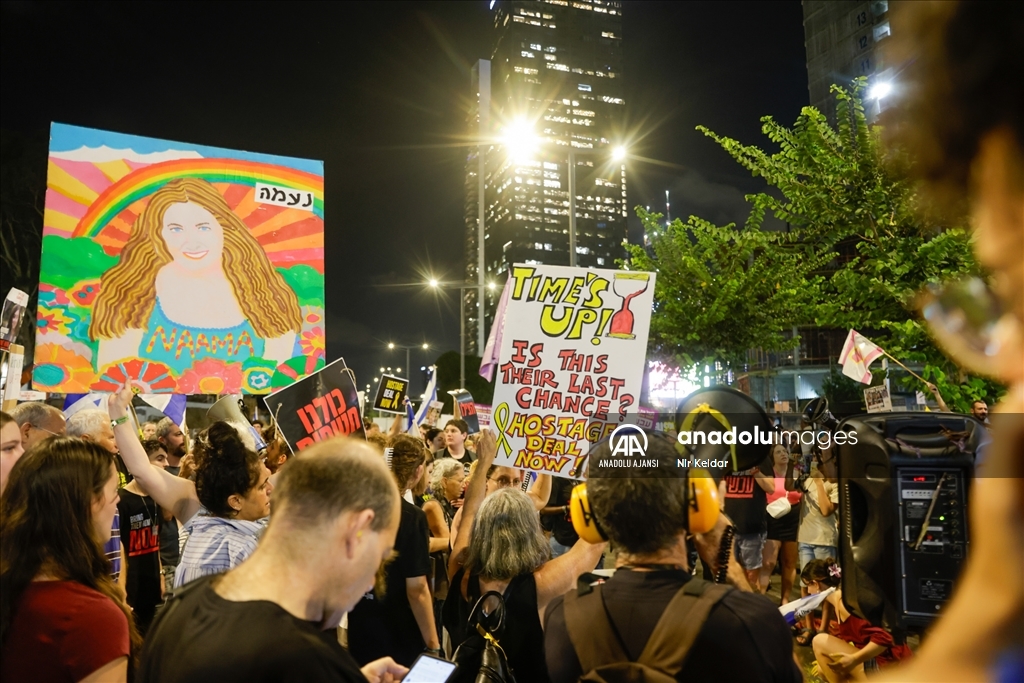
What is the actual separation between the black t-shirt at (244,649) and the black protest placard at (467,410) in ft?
30.4

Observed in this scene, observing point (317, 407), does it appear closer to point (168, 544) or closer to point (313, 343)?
point (168, 544)

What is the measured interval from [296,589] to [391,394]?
8.96 metres

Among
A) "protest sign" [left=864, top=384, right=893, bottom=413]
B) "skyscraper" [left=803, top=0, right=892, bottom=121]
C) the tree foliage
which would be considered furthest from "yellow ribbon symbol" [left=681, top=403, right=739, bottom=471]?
"skyscraper" [left=803, top=0, right=892, bottom=121]

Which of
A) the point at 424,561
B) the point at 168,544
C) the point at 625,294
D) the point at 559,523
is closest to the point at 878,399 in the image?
the point at 559,523

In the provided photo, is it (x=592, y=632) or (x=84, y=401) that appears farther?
(x=84, y=401)

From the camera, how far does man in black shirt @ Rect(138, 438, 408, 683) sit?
1.85 meters

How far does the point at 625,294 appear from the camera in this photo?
588cm

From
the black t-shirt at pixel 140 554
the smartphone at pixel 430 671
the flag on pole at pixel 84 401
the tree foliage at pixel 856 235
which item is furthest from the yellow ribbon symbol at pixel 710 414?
the flag on pole at pixel 84 401

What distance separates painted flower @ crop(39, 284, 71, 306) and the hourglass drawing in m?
6.39

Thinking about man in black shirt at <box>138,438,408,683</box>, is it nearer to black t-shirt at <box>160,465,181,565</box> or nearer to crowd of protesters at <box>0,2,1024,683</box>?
crowd of protesters at <box>0,2,1024,683</box>

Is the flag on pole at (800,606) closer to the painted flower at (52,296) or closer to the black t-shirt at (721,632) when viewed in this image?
the black t-shirt at (721,632)

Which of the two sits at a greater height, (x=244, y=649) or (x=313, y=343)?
(x=313, y=343)

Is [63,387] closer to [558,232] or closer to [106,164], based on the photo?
[106,164]

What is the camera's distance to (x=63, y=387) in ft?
26.6
